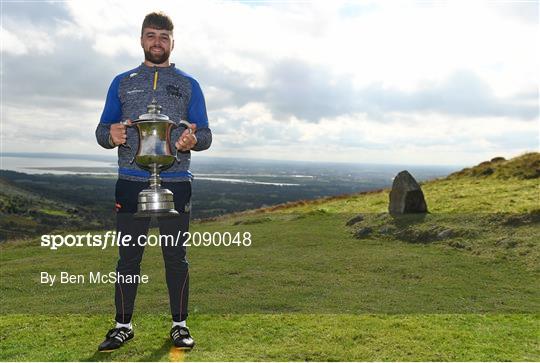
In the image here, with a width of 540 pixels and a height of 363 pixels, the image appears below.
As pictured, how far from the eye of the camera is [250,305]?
10703mm

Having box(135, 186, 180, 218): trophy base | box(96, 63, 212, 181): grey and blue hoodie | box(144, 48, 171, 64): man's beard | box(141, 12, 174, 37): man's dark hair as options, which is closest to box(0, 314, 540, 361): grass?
box(135, 186, 180, 218): trophy base

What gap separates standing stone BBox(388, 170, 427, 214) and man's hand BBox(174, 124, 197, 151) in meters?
18.8

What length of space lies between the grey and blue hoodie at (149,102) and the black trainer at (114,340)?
2209 millimetres

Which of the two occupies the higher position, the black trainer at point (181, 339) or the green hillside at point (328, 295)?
the black trainer at point (181, 339)

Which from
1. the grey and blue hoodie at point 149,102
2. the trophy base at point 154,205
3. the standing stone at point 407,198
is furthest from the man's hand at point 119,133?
the standing stone at point 407,198

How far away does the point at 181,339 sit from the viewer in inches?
286

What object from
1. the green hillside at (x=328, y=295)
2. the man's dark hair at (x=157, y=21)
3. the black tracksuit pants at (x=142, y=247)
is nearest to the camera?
the man's dark hair at (x=157, y=21)

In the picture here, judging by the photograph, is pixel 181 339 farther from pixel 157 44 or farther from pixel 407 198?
pixel 407 198

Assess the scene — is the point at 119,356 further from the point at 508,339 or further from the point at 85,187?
the point at 85,187

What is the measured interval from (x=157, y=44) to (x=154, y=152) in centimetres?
149

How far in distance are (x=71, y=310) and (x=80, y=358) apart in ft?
11.5

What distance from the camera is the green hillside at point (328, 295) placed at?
782 centimetres

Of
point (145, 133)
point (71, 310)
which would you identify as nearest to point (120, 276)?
point (145, 133)

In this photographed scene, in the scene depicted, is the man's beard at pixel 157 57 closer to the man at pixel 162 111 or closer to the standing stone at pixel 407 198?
the man at pixel 162 111
